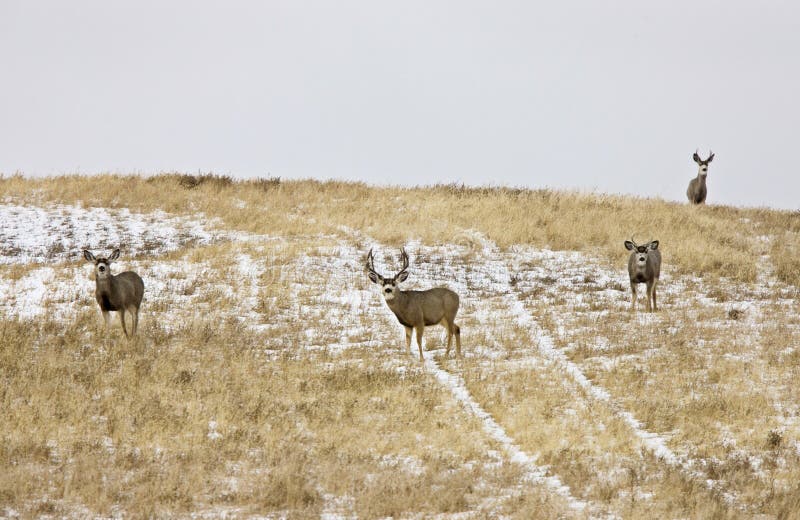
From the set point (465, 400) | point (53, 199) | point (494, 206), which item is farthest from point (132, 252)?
point (465, 400)

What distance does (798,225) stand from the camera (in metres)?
33.9

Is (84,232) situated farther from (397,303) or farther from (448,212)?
(397,303)

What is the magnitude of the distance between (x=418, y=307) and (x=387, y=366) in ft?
5.63

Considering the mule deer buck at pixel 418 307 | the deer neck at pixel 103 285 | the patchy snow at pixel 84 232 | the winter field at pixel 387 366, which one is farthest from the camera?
the patchy snow at pixel 84 232

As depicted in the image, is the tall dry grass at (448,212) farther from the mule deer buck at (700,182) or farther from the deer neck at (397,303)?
the deer neck at (397,303)

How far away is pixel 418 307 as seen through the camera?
1820 centimetres

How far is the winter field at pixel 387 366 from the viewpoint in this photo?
10.3 m

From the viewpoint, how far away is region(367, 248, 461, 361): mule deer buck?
18.1 meters

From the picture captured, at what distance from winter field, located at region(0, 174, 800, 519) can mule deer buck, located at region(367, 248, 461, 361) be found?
577mm

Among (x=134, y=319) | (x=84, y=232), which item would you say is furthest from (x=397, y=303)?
(x=84, y=232)

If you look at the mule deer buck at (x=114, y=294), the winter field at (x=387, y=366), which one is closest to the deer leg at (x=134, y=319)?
the mule deer buck at (x=114, y=294)

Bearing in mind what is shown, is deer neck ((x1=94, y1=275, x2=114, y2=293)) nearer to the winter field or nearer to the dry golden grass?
the winter field

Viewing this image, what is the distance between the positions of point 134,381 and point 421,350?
546 centimetres

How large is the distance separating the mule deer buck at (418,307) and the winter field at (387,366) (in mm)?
577
